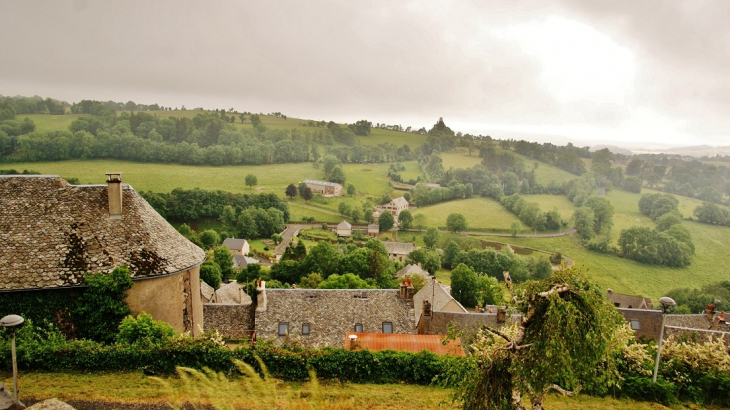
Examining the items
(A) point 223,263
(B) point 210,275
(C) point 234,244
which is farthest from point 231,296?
(C) point 234,244

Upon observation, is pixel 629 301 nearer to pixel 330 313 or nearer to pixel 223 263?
pixel 330 313

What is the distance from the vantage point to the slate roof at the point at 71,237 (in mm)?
18016

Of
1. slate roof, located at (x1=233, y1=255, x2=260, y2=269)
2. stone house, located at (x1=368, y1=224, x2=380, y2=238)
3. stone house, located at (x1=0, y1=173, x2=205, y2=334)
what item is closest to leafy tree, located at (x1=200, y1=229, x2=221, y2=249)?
slate roof, located at (x1=233, y1=255, x2=260, y2=269)

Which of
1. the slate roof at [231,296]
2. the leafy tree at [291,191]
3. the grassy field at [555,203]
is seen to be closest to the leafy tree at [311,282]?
the slate roof at [231,296]

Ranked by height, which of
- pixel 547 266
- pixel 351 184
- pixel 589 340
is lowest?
pixel 547 266

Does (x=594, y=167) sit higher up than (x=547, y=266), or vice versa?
(x=594, y=167)

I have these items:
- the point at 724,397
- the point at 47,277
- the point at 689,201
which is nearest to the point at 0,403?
the point at 47,277

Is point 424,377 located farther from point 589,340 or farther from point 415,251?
point 415,251

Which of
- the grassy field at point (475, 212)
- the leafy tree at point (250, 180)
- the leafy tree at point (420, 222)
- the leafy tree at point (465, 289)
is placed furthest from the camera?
the leafy tree at point (250, 180)

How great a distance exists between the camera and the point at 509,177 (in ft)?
529

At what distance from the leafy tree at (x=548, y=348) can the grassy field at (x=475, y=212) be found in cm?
11244

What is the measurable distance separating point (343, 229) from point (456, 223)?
3132 centimetres

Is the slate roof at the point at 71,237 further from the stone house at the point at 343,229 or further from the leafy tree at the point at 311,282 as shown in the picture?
the stone house at the point at 343,229

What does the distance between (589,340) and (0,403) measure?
14627 millimetres
